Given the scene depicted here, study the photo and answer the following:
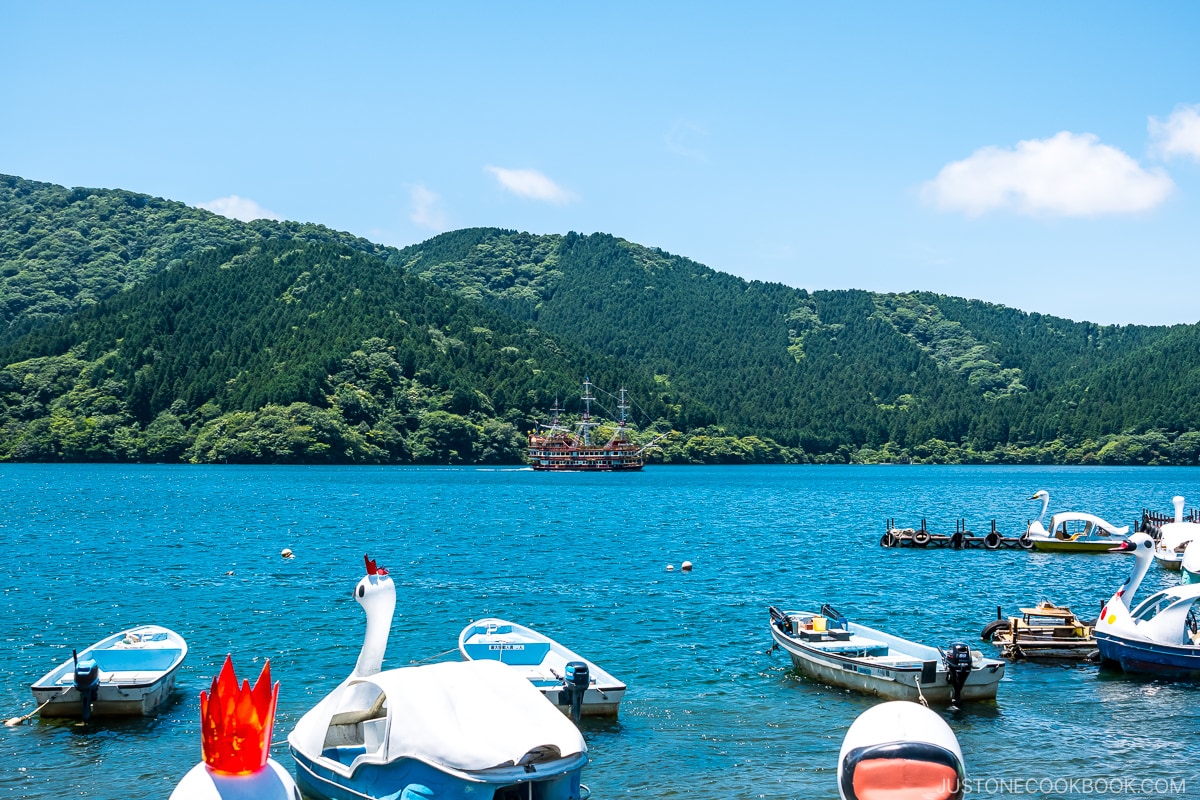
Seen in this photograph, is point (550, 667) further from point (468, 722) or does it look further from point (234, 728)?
point (234, 728)

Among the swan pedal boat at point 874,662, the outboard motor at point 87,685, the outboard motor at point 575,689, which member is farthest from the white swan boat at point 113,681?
the swan pedal boat at point 874,662

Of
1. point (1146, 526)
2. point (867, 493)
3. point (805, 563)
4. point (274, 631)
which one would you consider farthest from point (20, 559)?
point (867, 493)

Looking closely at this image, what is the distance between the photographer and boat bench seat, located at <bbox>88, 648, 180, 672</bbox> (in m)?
30.9

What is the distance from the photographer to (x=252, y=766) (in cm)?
1005

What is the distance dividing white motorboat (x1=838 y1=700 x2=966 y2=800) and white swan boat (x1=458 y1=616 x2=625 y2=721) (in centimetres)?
1701

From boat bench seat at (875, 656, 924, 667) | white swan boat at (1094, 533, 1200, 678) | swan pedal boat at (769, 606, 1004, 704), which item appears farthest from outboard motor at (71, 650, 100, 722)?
white swan boat at (1094, 533, 1200, 678)

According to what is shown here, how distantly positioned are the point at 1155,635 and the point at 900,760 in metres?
30.3

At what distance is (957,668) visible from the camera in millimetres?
30125

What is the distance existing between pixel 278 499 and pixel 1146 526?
294ft

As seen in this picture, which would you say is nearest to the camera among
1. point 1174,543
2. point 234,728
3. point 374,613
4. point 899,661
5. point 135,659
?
point 234,728

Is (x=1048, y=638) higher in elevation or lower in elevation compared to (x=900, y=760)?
lower

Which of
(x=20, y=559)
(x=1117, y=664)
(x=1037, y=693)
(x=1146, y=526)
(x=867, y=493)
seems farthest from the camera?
(x=867, y=493)

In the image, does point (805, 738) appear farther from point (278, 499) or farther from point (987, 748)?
point (278, 499)

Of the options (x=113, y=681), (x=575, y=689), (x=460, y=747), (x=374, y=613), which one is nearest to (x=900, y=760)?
(x=460, y=747)
